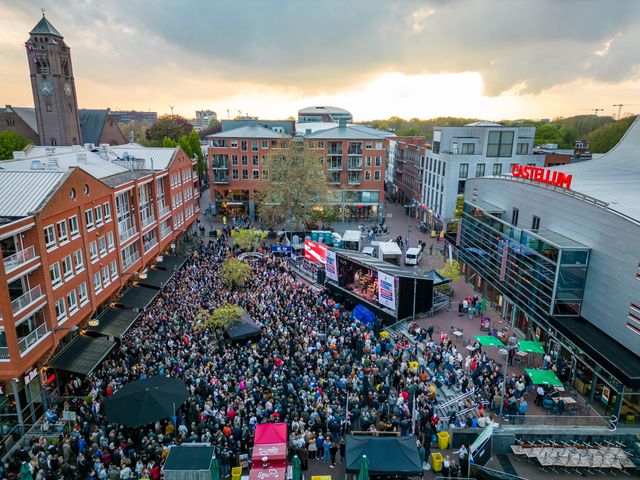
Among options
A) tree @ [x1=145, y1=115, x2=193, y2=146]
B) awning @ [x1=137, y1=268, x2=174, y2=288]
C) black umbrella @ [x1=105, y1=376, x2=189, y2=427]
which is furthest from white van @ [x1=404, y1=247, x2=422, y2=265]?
tree @ [x1=145, y1=115, x2=193, y2=146]

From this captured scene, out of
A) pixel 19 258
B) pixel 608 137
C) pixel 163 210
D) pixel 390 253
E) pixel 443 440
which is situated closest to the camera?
pixel 443 440

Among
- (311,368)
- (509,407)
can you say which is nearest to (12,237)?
(311,368)

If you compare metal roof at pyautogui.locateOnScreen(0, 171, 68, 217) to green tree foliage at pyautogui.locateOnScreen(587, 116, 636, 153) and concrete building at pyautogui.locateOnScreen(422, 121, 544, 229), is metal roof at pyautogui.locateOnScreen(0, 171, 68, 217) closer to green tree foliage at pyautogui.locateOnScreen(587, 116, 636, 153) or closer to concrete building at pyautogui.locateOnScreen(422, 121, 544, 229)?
concrete building at pyautogui.locateOnScreen(422, 121, 544, 229)

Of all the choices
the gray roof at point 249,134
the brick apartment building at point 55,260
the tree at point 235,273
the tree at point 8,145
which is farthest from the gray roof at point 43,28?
the tree at point 235,273

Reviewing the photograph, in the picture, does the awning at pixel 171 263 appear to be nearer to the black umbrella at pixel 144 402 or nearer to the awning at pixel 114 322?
the awning at pixel 114 322

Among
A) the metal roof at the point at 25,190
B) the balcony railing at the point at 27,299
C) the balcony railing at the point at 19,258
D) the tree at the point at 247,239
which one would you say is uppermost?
the metal roof at the point at 25,190

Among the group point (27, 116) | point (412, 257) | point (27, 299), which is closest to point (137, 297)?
point (27, 299)

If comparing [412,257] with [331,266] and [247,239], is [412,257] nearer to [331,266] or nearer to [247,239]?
[331,266]
